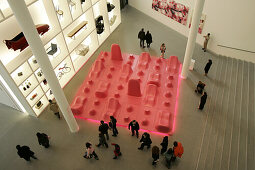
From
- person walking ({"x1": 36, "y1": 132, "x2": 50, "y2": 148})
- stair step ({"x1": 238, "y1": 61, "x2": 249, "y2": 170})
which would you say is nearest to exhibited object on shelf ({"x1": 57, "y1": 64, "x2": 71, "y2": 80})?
person walking ({"x1": 36, "y1": 132, "x2": 50, "y2": 148})

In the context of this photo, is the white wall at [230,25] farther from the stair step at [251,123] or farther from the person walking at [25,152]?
the person walking at [25,152]

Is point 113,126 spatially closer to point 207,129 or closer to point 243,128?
point 207,129

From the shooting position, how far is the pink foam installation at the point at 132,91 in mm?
9340

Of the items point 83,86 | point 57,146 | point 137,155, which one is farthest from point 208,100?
point 57,146

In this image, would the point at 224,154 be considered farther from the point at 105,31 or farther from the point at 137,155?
the point at 105,31

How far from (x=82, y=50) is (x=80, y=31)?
41.7 inches

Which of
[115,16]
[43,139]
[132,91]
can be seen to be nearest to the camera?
[43,139]

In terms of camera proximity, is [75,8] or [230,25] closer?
[75,8]

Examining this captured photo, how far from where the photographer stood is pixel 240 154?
783cm

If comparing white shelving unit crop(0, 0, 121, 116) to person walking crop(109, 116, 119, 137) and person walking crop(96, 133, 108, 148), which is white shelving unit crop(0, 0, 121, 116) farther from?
person walking crop(109, 116, 119, 137)

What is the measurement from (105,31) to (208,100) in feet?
25.1

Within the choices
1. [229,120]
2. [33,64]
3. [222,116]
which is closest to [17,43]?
[33,64]

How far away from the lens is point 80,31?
→ 1168cm

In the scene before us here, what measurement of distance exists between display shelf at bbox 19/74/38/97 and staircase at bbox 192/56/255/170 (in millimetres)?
7405
